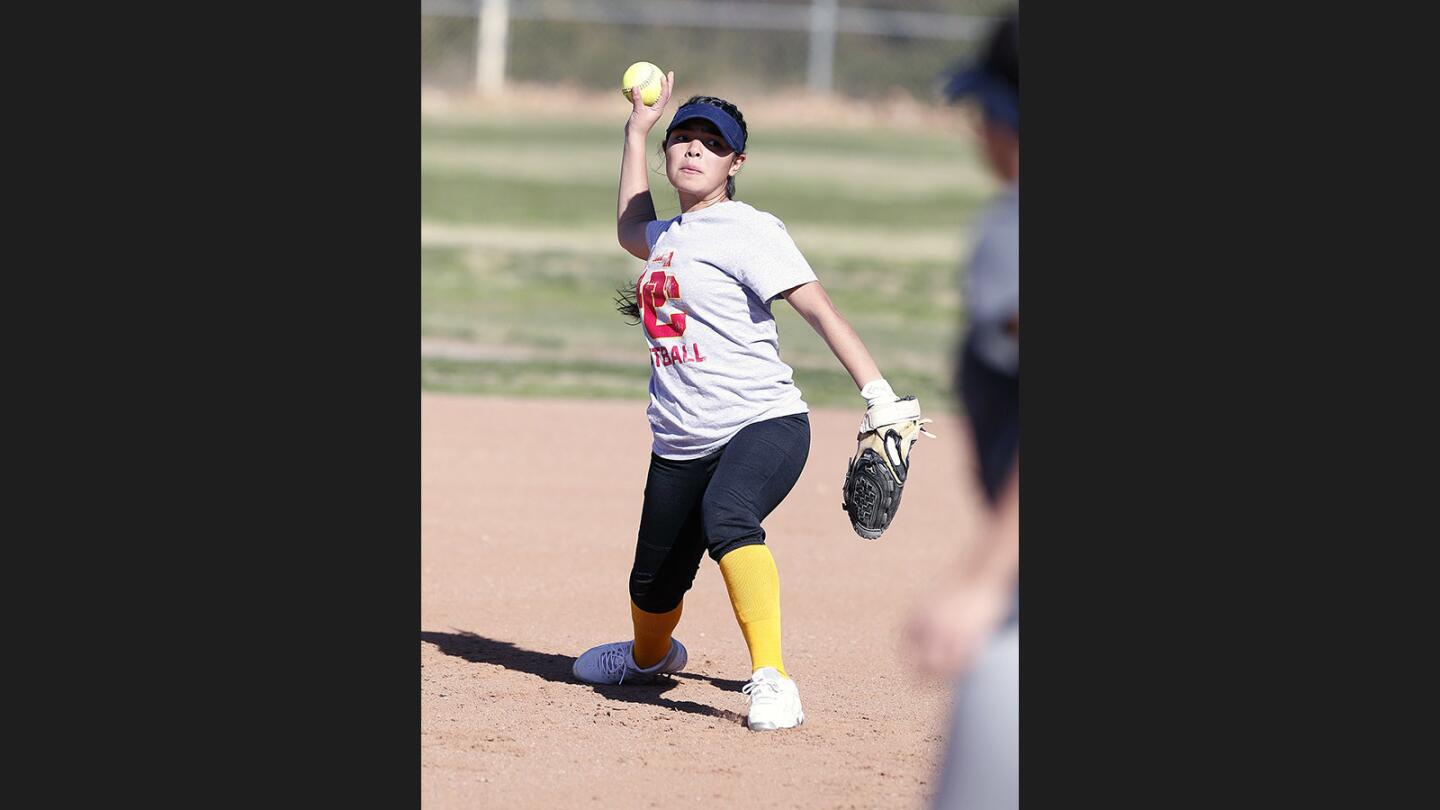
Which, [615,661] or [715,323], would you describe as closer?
[715,323]

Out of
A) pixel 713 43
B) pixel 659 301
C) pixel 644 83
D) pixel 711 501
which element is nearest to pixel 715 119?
pixel 644 83

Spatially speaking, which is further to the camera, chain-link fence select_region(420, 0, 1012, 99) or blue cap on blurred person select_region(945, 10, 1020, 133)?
chain-link fence select_region(420, 0, 1012, 99)

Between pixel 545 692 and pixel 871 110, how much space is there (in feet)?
75.4

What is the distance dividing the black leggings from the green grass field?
1609mm

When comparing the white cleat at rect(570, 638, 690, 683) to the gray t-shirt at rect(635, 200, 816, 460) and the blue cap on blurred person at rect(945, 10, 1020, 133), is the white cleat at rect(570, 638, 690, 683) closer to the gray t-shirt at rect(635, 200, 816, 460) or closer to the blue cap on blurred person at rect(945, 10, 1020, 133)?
the gray t-shirt at rect(635, 200, 816, 460)

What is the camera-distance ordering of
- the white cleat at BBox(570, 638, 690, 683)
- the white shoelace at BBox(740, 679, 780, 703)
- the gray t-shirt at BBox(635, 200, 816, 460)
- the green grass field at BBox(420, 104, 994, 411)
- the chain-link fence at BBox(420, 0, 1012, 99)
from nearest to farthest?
the gray t-shirt at BBox(635, 200, 816, 460), the white shoelace at BBox(740, 679, 780, 703), the white cleat at BBox(570, 638, 690, 683), the green grass field at BBox(420, 104, 994, 411), the chain-link fence at BBox(420, 0, 1012, 99)

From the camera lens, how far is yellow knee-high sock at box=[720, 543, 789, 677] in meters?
4.74

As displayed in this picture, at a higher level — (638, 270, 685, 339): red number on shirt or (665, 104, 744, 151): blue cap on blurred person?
(665, 104, 744, 151): blue cap on blurred person

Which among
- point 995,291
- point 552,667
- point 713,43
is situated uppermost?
point 713,43

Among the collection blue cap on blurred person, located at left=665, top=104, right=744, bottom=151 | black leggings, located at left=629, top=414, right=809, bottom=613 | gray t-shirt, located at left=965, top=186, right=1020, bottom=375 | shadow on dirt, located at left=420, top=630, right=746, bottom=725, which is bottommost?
shadow on dirt, located at left=420, top=630, right=746, bottom=725

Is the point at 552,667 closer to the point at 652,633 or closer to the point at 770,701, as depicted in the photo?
the point at 652,633

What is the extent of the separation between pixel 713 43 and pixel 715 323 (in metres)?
22.6

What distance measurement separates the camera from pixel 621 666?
547cm

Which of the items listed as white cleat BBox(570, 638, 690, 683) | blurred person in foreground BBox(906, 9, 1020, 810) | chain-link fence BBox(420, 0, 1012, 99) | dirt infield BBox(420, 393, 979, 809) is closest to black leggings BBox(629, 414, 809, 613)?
white cleat BBox(570, 638, 690, 683)
